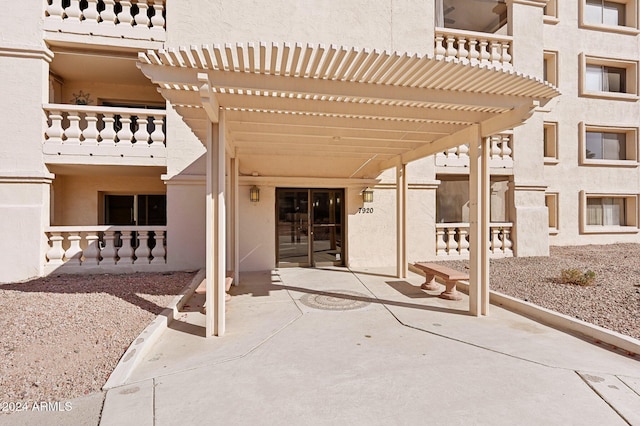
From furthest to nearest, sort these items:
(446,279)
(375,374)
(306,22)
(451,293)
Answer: (306,22)
(451,293)
(446,279)
(375,374)

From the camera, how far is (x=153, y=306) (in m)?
5.52

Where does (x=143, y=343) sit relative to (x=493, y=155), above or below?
below

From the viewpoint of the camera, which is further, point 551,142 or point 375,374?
point 551,142

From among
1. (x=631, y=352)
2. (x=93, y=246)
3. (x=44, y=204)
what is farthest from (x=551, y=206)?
(x=44, y=204)

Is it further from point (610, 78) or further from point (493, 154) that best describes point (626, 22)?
point (493, 154)

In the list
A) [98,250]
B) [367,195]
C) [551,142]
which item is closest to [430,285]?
[367,195]

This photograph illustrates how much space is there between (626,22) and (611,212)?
841 centimetres

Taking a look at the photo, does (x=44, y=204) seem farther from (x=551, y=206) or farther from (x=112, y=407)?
(x=551, y=206)

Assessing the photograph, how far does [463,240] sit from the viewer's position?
34.2ft

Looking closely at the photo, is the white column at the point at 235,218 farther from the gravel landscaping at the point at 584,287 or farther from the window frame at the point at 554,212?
the window frame at the point at 554,212

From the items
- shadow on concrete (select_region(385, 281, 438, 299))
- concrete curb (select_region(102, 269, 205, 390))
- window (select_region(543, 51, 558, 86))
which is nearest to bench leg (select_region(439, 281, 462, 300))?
shadow on concrete (select_region(385, 281, 438, 299))

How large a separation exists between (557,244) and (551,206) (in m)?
1.59

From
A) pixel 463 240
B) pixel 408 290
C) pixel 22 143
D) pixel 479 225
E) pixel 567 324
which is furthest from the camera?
pixel 463 240

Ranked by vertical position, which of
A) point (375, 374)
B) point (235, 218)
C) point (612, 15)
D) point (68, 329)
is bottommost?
point (375, 374)
